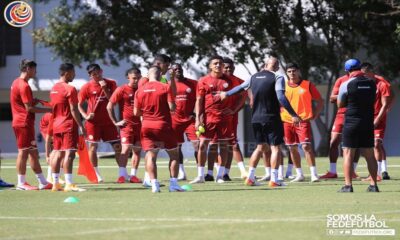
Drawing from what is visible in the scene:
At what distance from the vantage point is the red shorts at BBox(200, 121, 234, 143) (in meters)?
19.2

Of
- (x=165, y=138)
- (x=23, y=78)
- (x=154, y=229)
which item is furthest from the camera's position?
(x=23, y=78)

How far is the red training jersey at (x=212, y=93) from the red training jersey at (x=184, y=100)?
3.22 feet

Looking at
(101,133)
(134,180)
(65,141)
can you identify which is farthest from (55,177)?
(101,133)

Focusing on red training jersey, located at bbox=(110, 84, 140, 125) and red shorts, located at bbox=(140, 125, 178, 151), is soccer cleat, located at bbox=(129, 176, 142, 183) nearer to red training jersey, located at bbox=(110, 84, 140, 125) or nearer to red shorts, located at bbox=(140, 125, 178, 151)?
red training jersey, located at bbox=(110, 84, 140, 125)

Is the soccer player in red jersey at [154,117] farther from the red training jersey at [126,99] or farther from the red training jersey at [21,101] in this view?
the red training jersey at [126,99]

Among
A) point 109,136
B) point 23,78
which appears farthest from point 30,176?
point 23,78

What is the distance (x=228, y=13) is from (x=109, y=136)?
51.9 ft

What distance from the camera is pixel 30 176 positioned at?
72.7 feet

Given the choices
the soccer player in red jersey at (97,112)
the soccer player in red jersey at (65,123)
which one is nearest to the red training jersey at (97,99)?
the soccer player in red jersey at (97,112)

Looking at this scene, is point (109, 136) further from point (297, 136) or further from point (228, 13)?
point (228, 13)

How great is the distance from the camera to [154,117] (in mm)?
16297

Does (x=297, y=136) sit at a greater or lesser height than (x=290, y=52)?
lesser

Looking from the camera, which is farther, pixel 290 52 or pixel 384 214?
pixel 290 52

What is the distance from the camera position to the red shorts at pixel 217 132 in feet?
63.1
